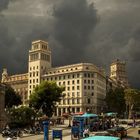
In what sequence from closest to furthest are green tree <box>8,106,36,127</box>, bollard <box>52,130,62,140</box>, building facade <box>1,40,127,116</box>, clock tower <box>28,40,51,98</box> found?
1. bollard <box>52,130,62,140</box>
2. green tree <box>8,106,36,127</box>
3. building facade <box>1,40,127,116</box>
4. clock tower <box>28,40,51,98</box>

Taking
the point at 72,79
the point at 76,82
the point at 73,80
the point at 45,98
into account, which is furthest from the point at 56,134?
the point at 72,79

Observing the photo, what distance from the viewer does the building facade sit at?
149 m

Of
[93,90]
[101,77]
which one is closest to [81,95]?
[93,90]

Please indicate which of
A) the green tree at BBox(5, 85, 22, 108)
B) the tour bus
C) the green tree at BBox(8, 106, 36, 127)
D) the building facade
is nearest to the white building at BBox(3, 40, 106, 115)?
the building facade

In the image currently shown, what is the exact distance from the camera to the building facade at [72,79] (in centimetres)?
14888

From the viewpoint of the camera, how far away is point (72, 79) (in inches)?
5935

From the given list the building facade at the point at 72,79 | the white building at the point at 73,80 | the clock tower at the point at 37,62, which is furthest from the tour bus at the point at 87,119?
the clock tower at the point at 37,62

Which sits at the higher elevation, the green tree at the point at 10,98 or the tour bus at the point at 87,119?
the green tree at the point at 10,98

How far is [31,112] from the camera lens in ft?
235

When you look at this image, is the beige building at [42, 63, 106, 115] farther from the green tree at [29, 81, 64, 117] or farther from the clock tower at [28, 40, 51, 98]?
the green tree at [29, 81, 64, 117]

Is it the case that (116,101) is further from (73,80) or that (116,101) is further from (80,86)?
(73,80)

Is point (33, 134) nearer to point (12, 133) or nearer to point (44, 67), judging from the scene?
point (12, 133)

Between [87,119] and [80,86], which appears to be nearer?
[87,119]

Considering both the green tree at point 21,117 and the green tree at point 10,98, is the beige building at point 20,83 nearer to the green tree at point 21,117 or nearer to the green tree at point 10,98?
the green tree at point 10,98
